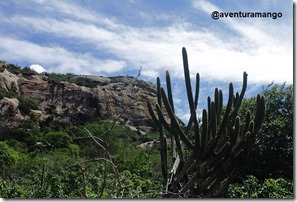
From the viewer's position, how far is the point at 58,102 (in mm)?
23750

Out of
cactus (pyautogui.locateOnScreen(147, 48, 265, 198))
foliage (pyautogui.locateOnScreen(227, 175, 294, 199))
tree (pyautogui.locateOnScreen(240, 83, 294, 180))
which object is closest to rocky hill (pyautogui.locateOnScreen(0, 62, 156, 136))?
tree (pyautogui.locateOnScreen(240, 83, 294, 180))

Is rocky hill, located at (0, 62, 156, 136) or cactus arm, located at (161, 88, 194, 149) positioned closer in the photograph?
cactus arm, located at (161, 88, 194, 149)

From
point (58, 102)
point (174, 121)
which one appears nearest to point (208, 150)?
point (174, 121)

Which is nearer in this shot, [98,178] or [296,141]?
[296,141]

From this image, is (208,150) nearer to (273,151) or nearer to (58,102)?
(273,151)

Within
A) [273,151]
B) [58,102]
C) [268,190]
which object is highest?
[58,102]

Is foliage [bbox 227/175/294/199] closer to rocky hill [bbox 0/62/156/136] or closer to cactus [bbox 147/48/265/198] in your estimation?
cactus [bbox 147/48/265/198]

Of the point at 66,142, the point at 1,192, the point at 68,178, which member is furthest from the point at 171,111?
the point at 66,142

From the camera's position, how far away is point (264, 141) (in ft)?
19.0

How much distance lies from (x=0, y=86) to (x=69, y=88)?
137 inches

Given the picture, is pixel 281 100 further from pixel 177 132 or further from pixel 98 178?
pixel 177 132

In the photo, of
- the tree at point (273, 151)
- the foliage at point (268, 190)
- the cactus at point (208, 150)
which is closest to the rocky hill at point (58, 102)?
the tree at point (273, 151)

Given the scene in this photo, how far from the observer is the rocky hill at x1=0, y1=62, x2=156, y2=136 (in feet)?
74.4

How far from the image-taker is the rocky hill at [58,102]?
2269 centimetres
